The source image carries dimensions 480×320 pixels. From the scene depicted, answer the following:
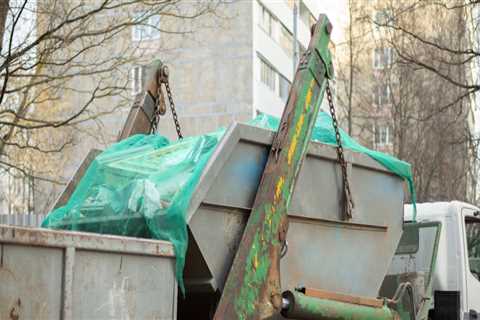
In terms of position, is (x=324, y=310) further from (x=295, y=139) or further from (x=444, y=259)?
(x=444, y=259)

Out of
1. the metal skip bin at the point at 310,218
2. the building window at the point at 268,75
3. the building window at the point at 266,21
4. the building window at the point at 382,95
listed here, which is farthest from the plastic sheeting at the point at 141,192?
the building window at the point at 266,21

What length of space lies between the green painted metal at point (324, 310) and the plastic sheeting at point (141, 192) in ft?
2.62

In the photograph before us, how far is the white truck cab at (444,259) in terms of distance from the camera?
6770 mm

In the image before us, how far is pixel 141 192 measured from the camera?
4297 mm

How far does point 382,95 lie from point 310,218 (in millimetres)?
19924

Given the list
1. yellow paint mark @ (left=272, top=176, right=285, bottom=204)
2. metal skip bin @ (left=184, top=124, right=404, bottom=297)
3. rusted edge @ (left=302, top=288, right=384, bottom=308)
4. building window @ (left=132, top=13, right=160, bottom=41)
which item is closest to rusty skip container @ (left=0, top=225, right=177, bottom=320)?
metal skip bin @ (left=184, top=124, right=404, bottom=297)

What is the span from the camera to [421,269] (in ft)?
22.4

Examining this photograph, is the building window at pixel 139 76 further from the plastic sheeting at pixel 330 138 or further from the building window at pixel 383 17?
the building window at pixel 383 17

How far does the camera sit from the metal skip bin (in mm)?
4188

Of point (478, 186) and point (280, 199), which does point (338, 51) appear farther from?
point (280, 199)

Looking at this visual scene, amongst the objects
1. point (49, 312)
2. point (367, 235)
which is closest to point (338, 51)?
point (367, 235)

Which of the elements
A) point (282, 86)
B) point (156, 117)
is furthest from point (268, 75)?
point (156, 117)

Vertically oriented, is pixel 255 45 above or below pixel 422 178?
above

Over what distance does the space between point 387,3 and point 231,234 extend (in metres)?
17.9
